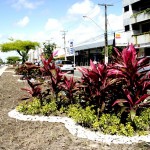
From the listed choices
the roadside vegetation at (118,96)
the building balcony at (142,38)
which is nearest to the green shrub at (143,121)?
the roadside vegetation at (118,96)

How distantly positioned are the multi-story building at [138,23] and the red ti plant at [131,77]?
39432mm

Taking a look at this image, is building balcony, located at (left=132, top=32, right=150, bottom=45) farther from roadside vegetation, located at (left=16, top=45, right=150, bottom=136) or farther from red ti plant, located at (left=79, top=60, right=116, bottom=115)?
red ti plant, located at (left=79, top=60, right=116, bottom=115)

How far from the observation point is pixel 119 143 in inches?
220

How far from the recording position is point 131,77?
20.7 feet

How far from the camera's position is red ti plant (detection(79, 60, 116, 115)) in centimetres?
670

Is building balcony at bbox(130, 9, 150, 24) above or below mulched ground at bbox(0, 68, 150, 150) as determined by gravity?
above

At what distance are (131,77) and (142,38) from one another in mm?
41467

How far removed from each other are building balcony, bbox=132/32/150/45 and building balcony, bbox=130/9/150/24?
2299 millimetres

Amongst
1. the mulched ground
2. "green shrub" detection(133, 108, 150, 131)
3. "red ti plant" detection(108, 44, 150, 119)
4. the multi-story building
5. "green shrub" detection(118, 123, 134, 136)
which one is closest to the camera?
the mulched ground

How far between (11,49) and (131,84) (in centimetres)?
6587

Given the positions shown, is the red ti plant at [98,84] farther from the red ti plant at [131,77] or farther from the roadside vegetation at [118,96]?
the red ti plant at [131,77]

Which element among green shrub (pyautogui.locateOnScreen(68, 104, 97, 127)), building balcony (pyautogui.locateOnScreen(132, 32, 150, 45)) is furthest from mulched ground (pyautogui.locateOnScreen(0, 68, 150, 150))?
building balcony (pyautogui.locateOnScreen(132, 32, 150, 45))

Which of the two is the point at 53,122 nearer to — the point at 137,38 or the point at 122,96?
the point at 122,96

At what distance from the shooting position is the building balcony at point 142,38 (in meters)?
45.3
